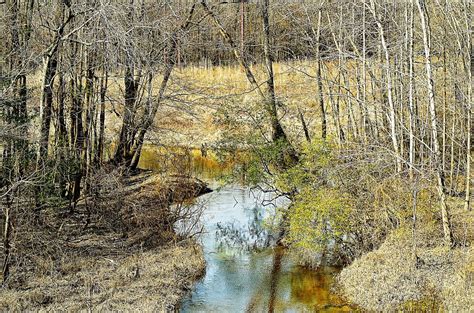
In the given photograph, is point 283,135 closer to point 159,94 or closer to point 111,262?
point 159,94

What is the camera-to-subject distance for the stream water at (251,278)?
10.1 metres

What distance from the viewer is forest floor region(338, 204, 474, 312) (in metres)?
9.51

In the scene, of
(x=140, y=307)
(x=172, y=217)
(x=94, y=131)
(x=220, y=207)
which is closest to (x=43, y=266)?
(x=140, y=307)

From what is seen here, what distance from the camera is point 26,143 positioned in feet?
37.4

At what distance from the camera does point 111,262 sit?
1109 centimetres

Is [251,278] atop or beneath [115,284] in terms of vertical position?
beneath

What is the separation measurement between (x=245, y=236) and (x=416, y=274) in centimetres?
483

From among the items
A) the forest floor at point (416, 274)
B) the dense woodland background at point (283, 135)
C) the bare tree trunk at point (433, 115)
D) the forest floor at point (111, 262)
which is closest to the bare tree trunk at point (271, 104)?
the dense woodland background at point (283, 135)

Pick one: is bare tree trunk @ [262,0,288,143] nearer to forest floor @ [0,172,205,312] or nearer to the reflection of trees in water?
the reflection of trees in water

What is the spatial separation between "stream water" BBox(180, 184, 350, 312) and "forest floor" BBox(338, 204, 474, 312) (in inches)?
20.8

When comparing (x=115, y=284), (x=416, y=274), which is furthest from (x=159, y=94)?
(x=416, y=274)

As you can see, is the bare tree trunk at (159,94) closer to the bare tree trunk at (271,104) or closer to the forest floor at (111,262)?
the bare tree trunk at (271,104)


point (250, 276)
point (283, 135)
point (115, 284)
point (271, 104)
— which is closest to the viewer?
point (115, 284)

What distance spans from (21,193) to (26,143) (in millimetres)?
1048
